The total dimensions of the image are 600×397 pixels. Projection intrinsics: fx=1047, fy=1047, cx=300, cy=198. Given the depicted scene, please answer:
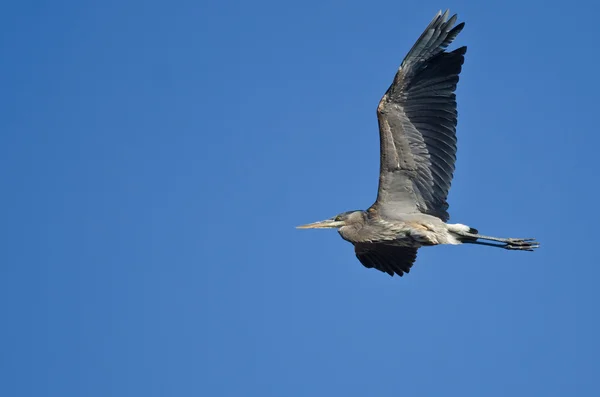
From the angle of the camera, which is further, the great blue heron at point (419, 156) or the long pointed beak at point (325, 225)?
the long pointed beak at point (325, 225)

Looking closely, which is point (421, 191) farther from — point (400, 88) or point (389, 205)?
point (400, 88)

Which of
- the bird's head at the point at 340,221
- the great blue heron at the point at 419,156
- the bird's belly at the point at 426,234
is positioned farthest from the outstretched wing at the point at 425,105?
the bird's head at the point at 340,221

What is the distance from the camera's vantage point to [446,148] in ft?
47.2

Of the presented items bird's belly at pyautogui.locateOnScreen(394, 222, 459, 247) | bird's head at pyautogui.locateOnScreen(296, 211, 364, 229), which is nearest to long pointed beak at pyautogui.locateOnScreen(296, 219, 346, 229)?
bird's head at pyautogui.locateOnScreen(296, 211, 364, 229)

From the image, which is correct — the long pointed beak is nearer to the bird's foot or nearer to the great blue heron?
the great blue heron

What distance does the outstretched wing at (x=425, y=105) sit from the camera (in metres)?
14.1

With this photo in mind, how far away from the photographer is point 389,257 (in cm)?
1583

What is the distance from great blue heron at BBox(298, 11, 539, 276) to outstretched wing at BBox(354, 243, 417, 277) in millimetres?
123

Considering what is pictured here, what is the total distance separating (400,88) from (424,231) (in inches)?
81.6

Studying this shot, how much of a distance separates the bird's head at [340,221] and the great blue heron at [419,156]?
1 cm

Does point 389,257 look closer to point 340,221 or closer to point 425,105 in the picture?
point 340,221

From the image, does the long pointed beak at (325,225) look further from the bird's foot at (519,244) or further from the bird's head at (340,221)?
the bird's foot at (519,244)

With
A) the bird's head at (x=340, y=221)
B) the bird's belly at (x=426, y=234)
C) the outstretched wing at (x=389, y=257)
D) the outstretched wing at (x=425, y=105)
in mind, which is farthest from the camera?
the outstretched wing at (x=389, y=257)

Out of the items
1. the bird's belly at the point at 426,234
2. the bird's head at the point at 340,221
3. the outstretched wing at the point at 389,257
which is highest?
the bird's head at the point at 340,221
